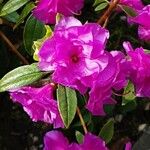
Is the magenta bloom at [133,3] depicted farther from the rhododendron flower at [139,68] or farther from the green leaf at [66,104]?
the green leaf at [66,104]

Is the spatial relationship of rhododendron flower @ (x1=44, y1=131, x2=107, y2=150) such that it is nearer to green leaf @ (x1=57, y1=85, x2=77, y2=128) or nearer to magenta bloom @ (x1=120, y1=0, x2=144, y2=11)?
green leaf @ (x1=57, y1=85, x2=77, y2=128)

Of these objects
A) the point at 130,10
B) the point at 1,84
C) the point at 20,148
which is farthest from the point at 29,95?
the point at 20,148

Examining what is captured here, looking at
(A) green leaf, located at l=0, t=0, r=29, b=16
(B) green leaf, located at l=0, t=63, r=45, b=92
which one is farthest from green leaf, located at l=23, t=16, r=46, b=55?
(B) green leaf, located at l=0, t=63, r=45, b=92

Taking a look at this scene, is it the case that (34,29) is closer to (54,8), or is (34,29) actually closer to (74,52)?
(54,8)

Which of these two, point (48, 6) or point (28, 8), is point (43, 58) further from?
point (28, 8)

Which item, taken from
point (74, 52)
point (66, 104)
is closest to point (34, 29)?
point (66, 104)
